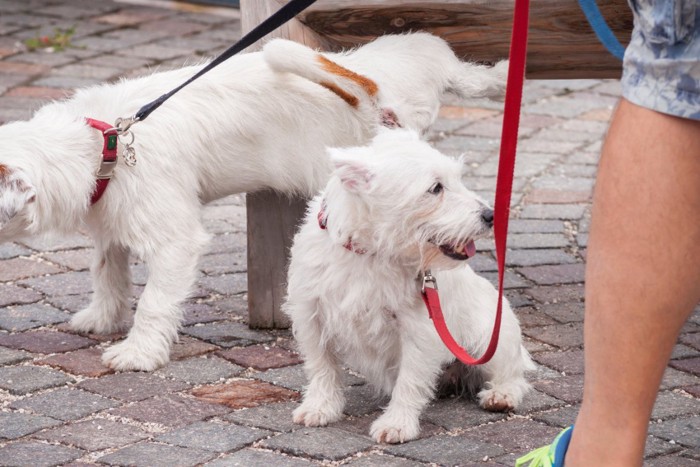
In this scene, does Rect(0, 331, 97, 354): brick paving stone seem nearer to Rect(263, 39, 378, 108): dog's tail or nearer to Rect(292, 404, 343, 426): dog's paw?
Rect(292, 404, 343, 426): dog's paw

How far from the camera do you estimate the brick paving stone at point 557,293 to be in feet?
15.4

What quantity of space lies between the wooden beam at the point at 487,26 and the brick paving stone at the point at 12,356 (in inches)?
61.2

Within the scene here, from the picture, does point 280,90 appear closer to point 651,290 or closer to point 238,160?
point 238,160

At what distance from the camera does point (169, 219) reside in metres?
3.94

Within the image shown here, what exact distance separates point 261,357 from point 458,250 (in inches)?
42.6

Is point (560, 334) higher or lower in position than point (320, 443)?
higher

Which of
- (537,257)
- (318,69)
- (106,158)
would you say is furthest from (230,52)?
(537,257)

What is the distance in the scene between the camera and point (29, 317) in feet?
14.5

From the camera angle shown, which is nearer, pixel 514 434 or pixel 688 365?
pixel 514 434

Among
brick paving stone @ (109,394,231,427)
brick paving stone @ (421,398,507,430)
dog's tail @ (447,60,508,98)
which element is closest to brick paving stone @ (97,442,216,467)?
brick paving stone @ (109,394,231,427)

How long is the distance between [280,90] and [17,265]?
1.63 meters

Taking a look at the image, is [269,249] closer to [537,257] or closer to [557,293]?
[557,293]

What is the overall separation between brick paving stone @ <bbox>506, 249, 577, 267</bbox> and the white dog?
1183 millimetres

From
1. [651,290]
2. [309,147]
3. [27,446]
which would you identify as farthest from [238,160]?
[651,290]
